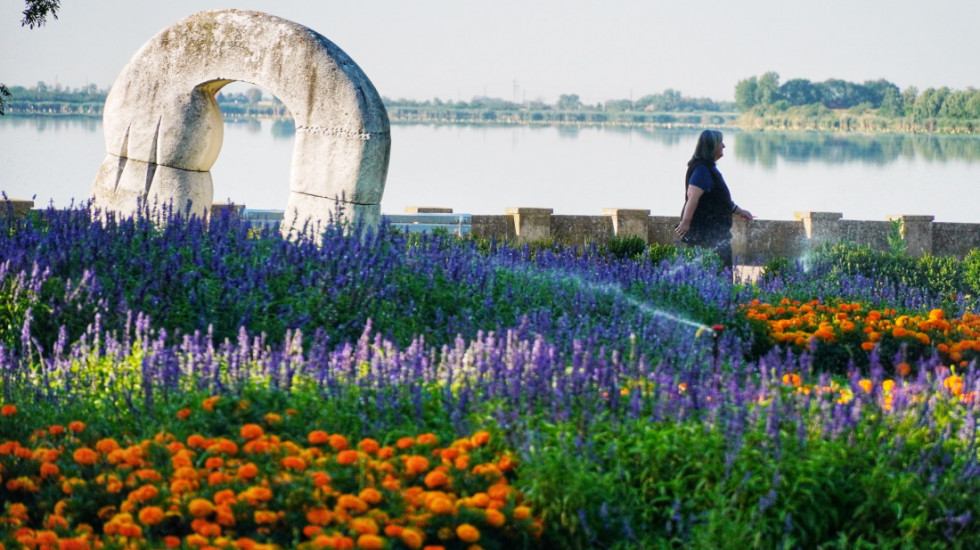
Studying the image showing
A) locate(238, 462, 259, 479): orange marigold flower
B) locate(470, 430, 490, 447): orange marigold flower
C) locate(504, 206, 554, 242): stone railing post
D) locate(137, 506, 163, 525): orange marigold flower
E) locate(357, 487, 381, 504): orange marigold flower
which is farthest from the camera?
locate(504, 206, 554, 242): stone railing post

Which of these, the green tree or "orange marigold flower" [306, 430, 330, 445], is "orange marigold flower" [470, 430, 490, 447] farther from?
the green tree

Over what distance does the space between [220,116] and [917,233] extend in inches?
409

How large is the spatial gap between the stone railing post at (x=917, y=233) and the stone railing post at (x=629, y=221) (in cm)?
341

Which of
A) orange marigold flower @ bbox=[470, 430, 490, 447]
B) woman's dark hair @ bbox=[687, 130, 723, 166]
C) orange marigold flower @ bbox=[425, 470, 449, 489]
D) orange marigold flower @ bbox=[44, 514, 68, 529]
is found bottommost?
orange marigold flower @ bbox=[44, 514, 68, 529]

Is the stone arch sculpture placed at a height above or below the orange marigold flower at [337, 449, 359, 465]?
above

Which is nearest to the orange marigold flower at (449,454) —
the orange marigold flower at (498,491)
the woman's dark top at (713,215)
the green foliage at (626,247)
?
the orange marigold flower at (498,491)

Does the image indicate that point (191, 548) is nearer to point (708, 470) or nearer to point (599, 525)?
point (599, 525)

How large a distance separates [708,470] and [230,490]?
5.42 ft

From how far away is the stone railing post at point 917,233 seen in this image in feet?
53.3

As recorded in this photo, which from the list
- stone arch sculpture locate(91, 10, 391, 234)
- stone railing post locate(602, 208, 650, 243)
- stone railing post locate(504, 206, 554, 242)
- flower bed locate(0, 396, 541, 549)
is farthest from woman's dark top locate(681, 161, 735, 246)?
flower bed locate(0, 396, 541, 549)

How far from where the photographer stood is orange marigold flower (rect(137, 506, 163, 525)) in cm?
366

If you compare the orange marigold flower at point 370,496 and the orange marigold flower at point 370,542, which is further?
the orange marigold flower at point 370,496

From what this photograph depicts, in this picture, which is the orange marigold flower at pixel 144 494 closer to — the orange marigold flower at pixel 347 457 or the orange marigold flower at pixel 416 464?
the orange marigold flower at pixel 347 457

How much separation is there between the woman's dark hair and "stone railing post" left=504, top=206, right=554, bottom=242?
539 cm
